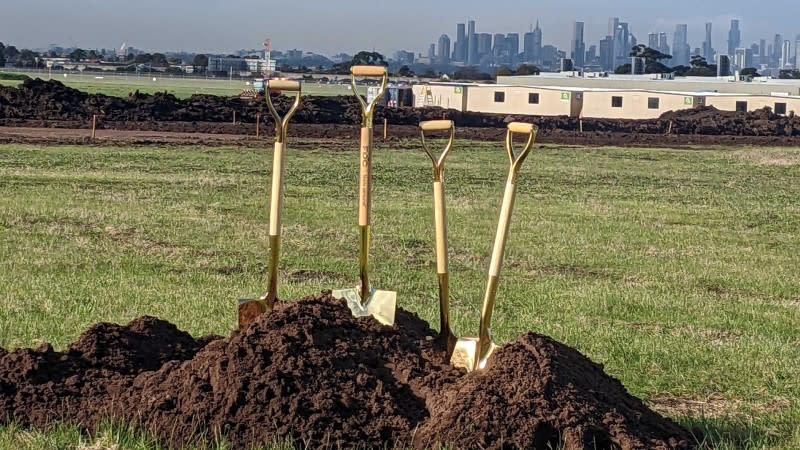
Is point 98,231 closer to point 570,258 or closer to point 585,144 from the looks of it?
point 570,258

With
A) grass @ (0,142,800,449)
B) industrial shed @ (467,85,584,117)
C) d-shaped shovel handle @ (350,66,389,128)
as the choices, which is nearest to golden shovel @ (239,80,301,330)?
d-shaped shovel handle @ (350,66,389,128)

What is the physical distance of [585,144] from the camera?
4166 cm

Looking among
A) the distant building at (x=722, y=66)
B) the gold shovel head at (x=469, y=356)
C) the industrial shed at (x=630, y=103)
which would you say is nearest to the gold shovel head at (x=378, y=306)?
the gold shovel head at (x=469, y=356)

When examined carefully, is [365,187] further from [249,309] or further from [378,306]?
[249,309]

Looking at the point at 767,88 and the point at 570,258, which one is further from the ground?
the point at 767,88

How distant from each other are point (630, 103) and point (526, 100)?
19.0 feet

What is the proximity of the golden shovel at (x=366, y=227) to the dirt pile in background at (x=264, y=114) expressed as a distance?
37338mm

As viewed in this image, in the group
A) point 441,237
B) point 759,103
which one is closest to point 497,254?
point 441,237

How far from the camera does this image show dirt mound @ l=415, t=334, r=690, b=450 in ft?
19.1

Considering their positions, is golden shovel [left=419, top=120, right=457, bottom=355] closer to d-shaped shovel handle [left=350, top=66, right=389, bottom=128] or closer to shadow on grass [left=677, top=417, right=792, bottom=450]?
d-shaped shovel handle [left=350, top=66, right=389, bottom=128]

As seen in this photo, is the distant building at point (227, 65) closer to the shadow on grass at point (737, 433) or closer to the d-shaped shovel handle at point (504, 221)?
the shadow on grass at point (737, 433)

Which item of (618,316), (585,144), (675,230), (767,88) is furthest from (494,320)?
(767,88)

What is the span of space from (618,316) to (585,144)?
103 ft

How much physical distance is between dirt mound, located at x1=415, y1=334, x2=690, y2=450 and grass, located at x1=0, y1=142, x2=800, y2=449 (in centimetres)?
75
